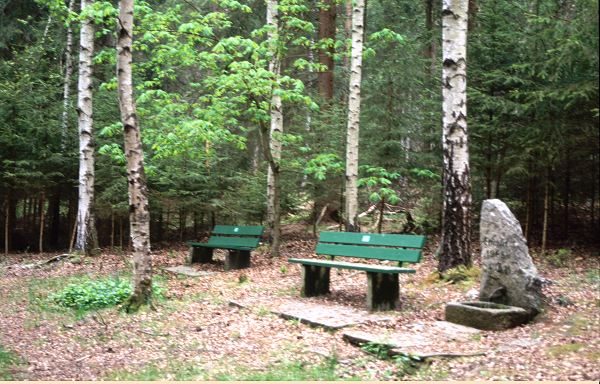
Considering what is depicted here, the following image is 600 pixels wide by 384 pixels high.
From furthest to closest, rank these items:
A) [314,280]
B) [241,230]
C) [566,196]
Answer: [566,196], [241,230], [314,280]

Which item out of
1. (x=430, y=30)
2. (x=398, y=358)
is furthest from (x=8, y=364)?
(x=430, y=30)

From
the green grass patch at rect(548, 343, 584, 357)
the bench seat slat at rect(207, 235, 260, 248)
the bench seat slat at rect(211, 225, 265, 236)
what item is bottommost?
the green grass patch at rect(548, 343, 584, 357)

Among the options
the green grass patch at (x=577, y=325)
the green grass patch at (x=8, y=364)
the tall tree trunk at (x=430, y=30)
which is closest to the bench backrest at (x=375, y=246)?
the green grass patch at (x=577, y=325)

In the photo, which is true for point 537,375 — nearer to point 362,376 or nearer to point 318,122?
point 362,376

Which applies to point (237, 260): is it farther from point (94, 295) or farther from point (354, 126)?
point (354, 126)

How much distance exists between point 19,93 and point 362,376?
47.8 feet

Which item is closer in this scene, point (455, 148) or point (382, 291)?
point (382, 291)

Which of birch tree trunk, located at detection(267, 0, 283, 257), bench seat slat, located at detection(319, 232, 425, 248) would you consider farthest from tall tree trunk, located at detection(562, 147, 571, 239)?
birch tree trunk, located at detection(267, 0, 283, 257)

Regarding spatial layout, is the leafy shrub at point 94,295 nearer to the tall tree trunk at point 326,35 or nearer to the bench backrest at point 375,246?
the bench backrest at point 375,246

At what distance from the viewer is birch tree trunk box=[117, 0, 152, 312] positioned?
328 inches

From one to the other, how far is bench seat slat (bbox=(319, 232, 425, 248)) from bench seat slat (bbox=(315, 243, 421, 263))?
0.26 feet

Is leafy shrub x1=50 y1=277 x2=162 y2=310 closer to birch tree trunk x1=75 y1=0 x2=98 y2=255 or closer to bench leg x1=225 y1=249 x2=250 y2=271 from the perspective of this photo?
bench leg x1=225 y1=249 x2=250 y2=271

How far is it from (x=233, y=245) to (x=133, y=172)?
4194 millimetres

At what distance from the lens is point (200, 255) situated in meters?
13.2
